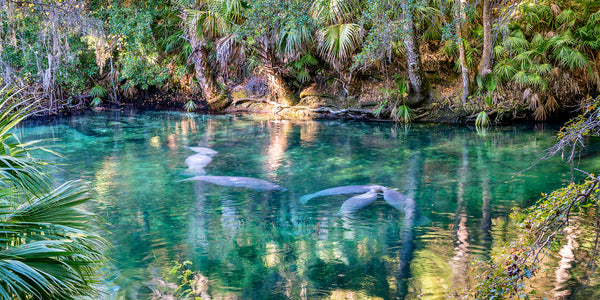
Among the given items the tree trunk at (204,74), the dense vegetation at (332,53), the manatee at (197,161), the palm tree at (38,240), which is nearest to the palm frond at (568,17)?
the dense vegetation at (332,53)

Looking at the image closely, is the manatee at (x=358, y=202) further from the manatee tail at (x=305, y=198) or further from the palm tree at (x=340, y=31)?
the palm tree at (x=340, y=31)

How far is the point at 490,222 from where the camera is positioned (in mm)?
6133

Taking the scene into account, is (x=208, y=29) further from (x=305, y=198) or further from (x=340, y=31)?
(x=305, y=198)

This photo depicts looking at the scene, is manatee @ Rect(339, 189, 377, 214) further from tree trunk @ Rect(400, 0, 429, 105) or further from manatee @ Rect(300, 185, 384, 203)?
tree trunk @ Rect(400, 0, 429, 105)

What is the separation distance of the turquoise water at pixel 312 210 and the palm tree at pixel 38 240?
5.33 feet

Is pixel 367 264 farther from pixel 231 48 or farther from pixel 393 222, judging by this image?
pixel 231 48

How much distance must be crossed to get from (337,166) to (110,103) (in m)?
14.7

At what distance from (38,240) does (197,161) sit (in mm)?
6946

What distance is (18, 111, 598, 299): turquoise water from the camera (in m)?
4.70

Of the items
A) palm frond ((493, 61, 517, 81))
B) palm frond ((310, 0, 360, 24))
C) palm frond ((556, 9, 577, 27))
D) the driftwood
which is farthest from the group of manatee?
palm frond ((556, 9, 577, 27))

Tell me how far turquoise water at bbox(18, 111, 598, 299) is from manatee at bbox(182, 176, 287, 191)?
17 cm

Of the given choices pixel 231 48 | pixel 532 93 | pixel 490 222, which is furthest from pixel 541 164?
pixel 231 48

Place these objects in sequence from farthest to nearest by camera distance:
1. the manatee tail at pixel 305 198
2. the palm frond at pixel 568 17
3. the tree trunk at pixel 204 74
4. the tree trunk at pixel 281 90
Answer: the tree trunk at pixel 204 74 < the tree trunk at pixel 281 90 < the palm frond at pixel 568 17 < the manatee tail at pixel 305 198

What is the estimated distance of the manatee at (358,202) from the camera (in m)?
6.73
